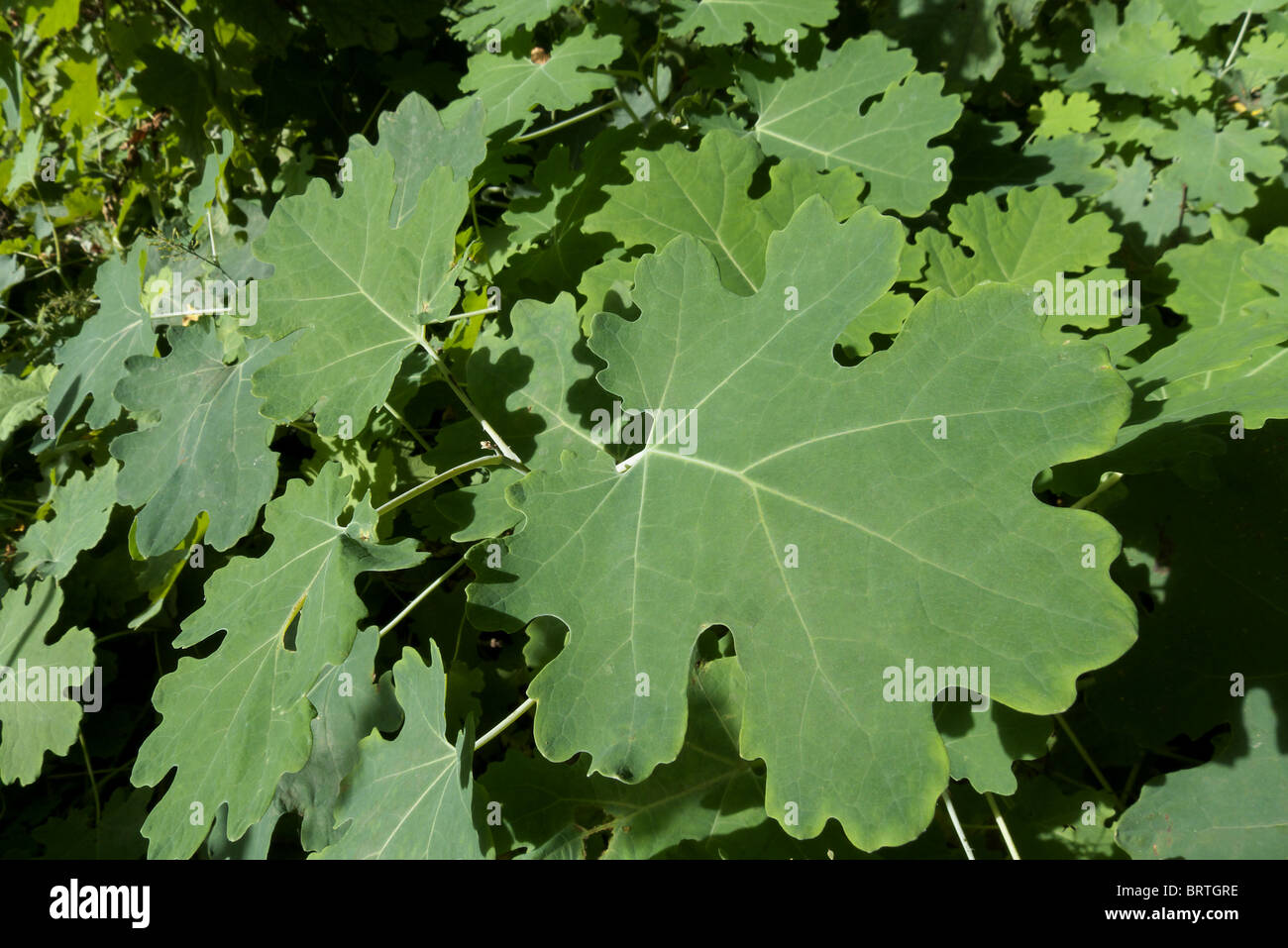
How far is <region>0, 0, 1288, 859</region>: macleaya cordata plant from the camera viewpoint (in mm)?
1236

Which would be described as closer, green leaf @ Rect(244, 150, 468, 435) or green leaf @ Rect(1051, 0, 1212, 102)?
green leaf @ Rect(244, 150, 468, 435)

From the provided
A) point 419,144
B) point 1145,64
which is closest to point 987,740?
point 419,144

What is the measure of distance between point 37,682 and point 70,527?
44 cm

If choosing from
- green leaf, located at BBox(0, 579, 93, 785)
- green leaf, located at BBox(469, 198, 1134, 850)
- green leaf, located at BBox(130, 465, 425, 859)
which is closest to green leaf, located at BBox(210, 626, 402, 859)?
green leaf, located at BBox(130, 465, 425, 859)

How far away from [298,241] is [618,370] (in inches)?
31.4

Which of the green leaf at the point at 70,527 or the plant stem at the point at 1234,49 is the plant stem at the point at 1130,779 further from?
the green leaf at the point at 70,527

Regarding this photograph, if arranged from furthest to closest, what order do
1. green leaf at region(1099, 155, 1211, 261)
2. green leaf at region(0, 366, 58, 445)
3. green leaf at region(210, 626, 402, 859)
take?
green leaf at region(0, 366, 58, 445) < green leaf at region(1099, 155, 1211, 261) < green leaf at region(210, 626, 402, 859)

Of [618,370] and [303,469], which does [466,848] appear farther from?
[303,469]

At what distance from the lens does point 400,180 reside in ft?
6.61

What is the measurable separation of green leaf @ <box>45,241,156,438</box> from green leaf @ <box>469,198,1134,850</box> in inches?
67.2

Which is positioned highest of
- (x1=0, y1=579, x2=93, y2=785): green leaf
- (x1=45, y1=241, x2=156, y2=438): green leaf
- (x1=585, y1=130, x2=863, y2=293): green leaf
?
(x1=585, y1=130, x2=863, y2=293): green leaf

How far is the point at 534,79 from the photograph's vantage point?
7.84ft

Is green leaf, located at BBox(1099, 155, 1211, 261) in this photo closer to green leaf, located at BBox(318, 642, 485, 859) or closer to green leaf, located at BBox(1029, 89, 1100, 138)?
green leaf, located at BBox(1029, 89, 1100, 138)
